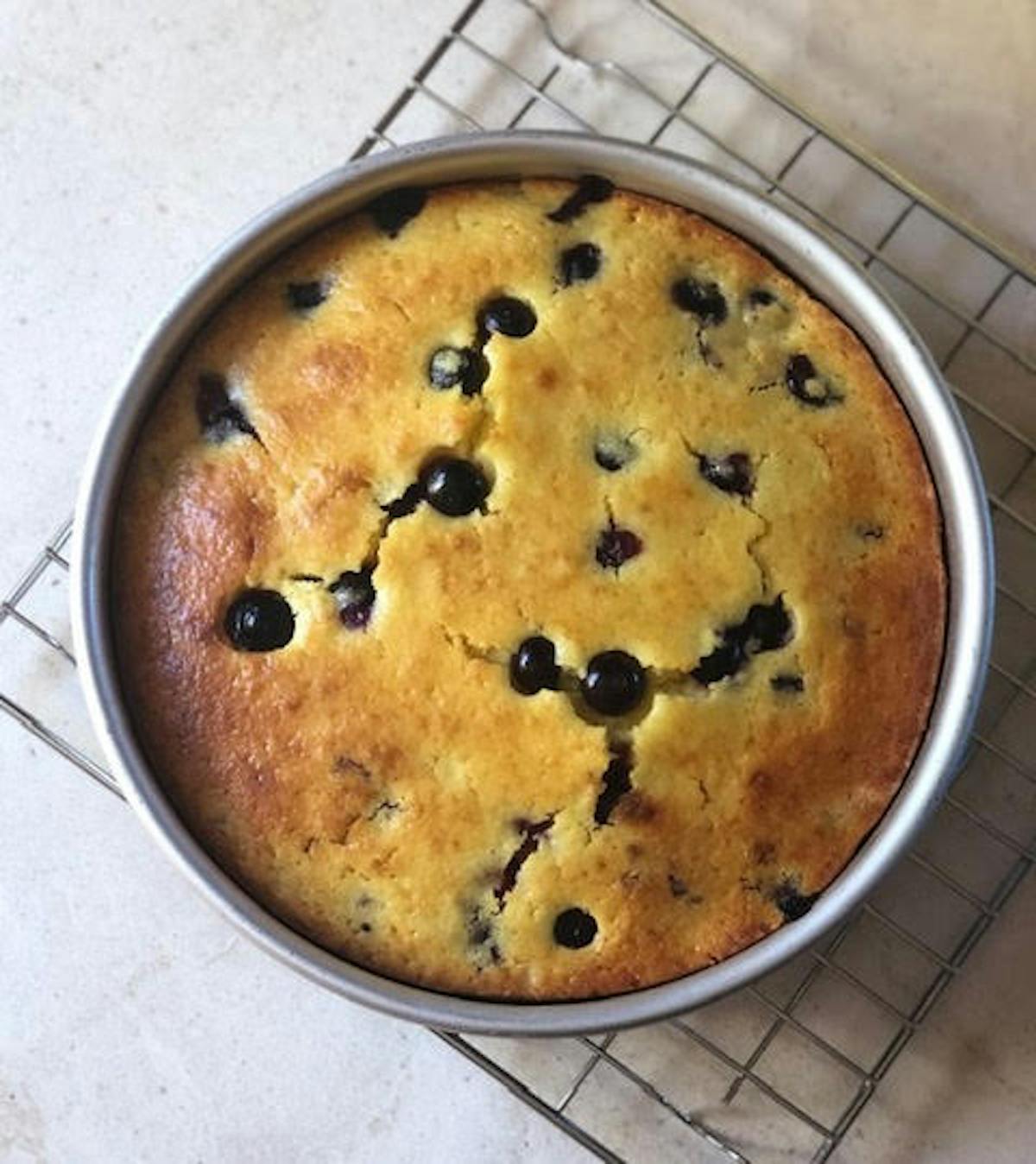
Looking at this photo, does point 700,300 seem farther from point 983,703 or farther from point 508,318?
point 983,703

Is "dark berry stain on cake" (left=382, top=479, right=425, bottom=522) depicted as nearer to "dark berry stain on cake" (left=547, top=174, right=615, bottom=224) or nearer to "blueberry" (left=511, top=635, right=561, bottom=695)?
"blueberry" (left=511, top=635, right=561, bottom=695)

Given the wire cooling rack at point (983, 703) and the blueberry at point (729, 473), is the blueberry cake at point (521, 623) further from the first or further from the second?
the wire cooling rack at point (983, 703)

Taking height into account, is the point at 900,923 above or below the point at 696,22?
below

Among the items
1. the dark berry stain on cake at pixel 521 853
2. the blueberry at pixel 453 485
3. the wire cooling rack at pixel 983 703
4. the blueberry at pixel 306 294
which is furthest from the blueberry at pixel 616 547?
the wire cooling rack at pixel 983 703

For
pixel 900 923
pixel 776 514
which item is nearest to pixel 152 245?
pixel 776 514

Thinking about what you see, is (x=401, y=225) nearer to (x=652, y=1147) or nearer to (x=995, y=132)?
(x=995, y=132)

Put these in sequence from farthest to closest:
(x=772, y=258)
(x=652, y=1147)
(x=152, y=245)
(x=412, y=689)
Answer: (x=152, y=245) → (x=652, y=1147) → (x=772, y=258) → (x=412, y=689)

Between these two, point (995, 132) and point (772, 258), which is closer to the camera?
point (772, 258)
